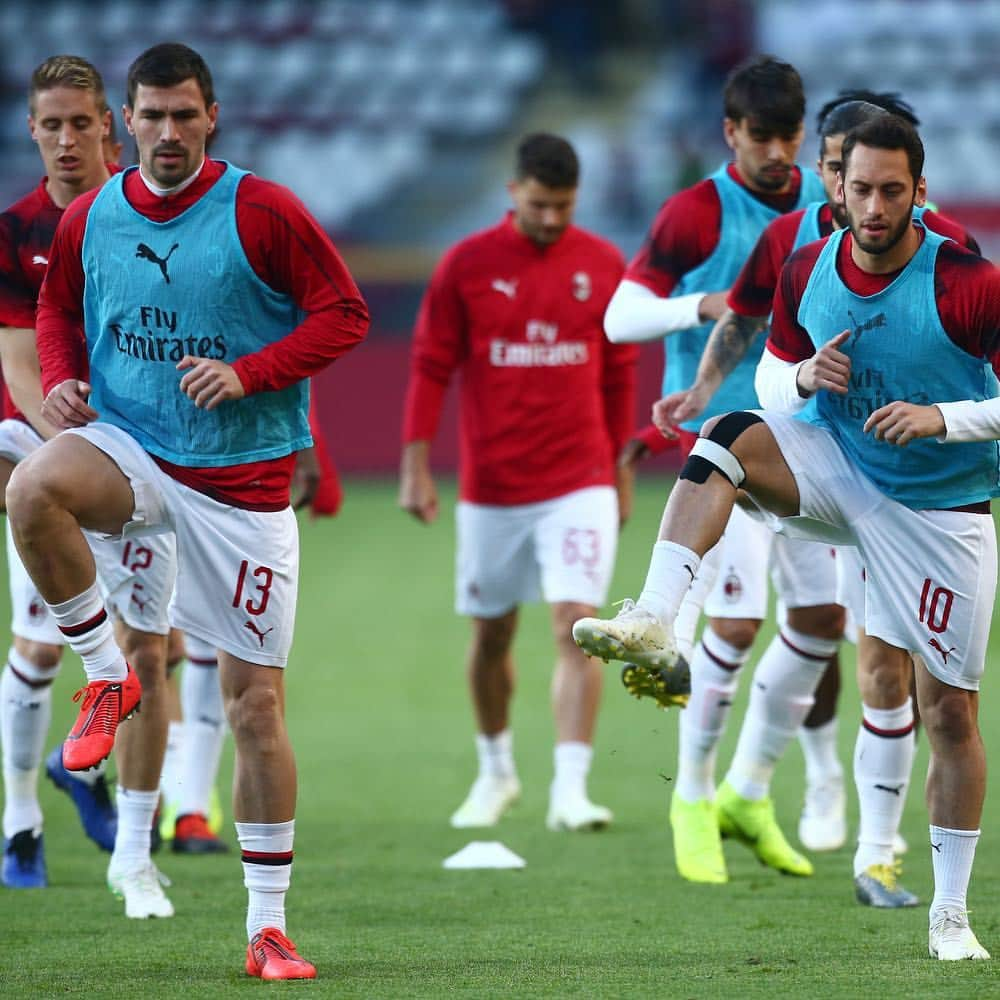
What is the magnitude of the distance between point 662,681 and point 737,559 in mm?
2238

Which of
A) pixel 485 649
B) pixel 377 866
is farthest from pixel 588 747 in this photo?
pixel 377 866

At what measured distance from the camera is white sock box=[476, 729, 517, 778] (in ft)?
25.4

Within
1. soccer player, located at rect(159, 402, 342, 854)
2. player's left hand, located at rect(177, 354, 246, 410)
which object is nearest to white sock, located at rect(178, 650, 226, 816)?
soccer player, located at rect(159, 402, 342, 854)

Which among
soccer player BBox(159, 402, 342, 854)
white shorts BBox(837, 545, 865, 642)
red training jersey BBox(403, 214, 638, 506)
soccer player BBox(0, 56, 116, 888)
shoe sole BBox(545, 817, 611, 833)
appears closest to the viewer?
soccer player BBox(0, 56, 116, 888)

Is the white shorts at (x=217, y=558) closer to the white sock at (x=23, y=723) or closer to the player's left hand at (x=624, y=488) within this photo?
the white sock at (x=23, y=723)

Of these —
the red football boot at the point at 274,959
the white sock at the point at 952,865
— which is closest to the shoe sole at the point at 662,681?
the white sock at the point at 952,865

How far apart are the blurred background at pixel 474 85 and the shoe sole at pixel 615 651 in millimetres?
18177

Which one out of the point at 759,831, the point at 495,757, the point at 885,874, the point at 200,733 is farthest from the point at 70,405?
the point at 495,757

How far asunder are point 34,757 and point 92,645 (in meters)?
1.84

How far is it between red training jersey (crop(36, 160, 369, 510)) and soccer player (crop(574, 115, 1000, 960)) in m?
1.01

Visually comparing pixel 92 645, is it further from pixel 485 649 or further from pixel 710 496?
pixel 485 649

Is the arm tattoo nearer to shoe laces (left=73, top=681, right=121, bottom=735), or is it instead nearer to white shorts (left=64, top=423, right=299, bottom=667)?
white shorts (left=64, top=423, right=299, bottom=667)

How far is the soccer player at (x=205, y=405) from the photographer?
4742mm

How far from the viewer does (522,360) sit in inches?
Result: 308
